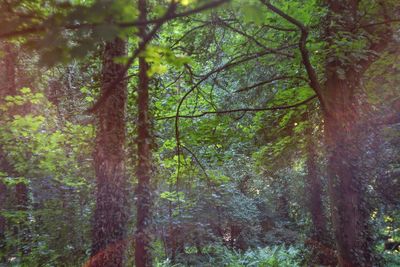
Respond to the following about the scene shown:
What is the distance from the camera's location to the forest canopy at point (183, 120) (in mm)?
3605

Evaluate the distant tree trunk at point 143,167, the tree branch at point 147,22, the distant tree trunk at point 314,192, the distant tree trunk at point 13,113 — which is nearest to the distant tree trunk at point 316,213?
the distant tree trunk at point 314,192

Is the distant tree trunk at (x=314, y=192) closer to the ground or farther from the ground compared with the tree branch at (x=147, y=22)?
closer to the ground

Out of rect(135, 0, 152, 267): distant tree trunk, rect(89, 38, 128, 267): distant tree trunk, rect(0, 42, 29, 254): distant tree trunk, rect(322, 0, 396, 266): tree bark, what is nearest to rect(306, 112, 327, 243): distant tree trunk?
rect(322, 0, 396, 266): tree bark

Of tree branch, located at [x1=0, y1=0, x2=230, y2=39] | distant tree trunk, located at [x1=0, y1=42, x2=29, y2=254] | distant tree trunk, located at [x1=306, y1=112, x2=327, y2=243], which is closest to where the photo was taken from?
tree branch, located at [x1=0, y1=0, x2=230, y2=39]

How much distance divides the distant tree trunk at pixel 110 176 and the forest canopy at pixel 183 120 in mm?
17

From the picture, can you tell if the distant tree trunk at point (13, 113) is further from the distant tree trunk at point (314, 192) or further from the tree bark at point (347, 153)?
the distant tree trunk at point (314, 192)

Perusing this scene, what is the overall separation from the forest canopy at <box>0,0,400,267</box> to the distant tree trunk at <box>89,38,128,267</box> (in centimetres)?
2

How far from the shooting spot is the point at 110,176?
466cm

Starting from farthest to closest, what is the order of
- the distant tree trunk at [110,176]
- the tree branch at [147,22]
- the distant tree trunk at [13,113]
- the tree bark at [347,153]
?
the distant tree trunk at [13,113], the tree bark at [347,153], the distant tree trunk at [110,176], the tree branch at [147,22]

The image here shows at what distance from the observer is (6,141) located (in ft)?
25.6

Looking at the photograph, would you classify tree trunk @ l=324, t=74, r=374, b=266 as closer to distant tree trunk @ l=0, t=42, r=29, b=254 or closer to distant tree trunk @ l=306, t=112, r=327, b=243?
distant tree trunk @ l=306, t=112, r=327, b=243

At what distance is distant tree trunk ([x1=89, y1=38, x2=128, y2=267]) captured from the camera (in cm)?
454

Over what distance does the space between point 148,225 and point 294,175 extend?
10.5 m

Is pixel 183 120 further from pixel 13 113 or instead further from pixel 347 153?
pixel 13 113
